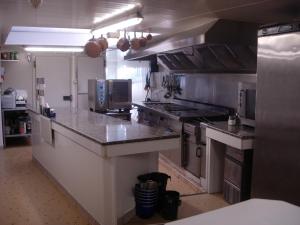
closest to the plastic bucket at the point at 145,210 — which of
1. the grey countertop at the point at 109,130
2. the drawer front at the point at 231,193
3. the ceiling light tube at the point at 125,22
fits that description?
the grey countertop at the point at 109,130

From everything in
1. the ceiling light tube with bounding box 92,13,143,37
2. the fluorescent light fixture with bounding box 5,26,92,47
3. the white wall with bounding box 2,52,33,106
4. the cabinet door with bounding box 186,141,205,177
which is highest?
the fluorescent light fixture with bounding box 5,26,92,47

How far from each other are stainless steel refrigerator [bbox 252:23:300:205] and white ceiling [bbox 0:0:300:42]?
421 mm

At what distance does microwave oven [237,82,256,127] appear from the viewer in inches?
143

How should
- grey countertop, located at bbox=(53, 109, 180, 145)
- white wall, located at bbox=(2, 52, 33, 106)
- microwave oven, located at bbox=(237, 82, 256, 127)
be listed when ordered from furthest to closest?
1. white wall, located at bbox=(2, 52, 33, 106)
2. microwave oven, located at bbox=(237, 82, 256, 127)
3. grey countertop, located at bbox=(53, 109, 180, 145)

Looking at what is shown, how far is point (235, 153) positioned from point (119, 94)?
12.9 ft

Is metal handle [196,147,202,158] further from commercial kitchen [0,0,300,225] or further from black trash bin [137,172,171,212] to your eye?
black trash bin [137,172,171,212]

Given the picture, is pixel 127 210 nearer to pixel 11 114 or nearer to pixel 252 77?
pixel 252 77

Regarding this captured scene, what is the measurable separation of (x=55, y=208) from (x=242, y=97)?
247cm

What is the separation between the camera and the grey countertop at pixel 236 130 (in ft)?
10.9

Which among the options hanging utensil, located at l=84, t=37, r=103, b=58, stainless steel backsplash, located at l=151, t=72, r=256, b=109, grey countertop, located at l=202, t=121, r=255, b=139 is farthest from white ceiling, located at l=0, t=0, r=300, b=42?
grey countertop, located at l=202, t=121, r=255, b=139

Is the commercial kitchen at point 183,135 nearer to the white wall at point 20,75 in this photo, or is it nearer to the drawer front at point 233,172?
the drawer front at point 233,172

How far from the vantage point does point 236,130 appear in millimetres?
3594

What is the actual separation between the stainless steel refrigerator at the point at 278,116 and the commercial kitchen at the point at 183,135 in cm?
1

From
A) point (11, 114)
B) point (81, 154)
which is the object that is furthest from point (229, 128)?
point (11, 114)
